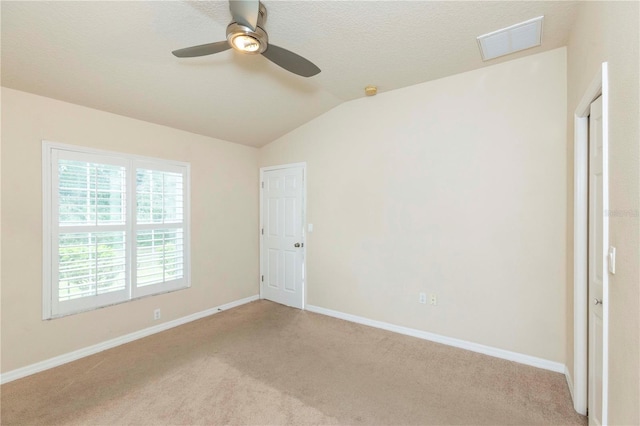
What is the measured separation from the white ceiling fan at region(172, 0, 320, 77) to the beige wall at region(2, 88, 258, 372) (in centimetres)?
179

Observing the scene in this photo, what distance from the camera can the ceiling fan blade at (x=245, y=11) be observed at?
4.84 feet

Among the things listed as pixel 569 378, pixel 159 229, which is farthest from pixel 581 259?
pixel 159 229

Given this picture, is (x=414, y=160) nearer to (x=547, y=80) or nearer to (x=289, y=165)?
(x=547, y=80)

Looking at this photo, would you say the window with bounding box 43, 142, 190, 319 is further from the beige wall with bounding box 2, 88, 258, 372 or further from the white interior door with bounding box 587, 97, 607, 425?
the white interior door with bounding box 587, 97, 607, 425

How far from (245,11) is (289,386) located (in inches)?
103

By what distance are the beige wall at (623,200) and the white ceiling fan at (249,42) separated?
1.56 meters

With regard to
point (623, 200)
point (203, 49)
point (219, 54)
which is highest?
point (219, 54)

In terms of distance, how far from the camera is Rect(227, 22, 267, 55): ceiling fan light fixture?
1.62 m

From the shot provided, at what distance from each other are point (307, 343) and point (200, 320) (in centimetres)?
158

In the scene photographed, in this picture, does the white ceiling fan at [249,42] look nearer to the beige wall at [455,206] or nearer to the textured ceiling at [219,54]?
the textured ceiling at [219,54]

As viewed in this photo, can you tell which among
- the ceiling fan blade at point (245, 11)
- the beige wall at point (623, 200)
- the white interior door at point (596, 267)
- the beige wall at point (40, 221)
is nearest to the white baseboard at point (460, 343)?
the white interior door at point (596, 267)

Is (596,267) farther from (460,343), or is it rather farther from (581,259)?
(460,343)

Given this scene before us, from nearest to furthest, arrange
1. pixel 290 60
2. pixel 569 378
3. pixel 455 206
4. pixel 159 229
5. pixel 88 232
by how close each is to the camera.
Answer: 1. pixel 290 60
2. pixel 569 378
3. pixel 88 232
4. pixel 455 206
5. pixel 159 229

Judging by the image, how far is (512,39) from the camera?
7.58ft
